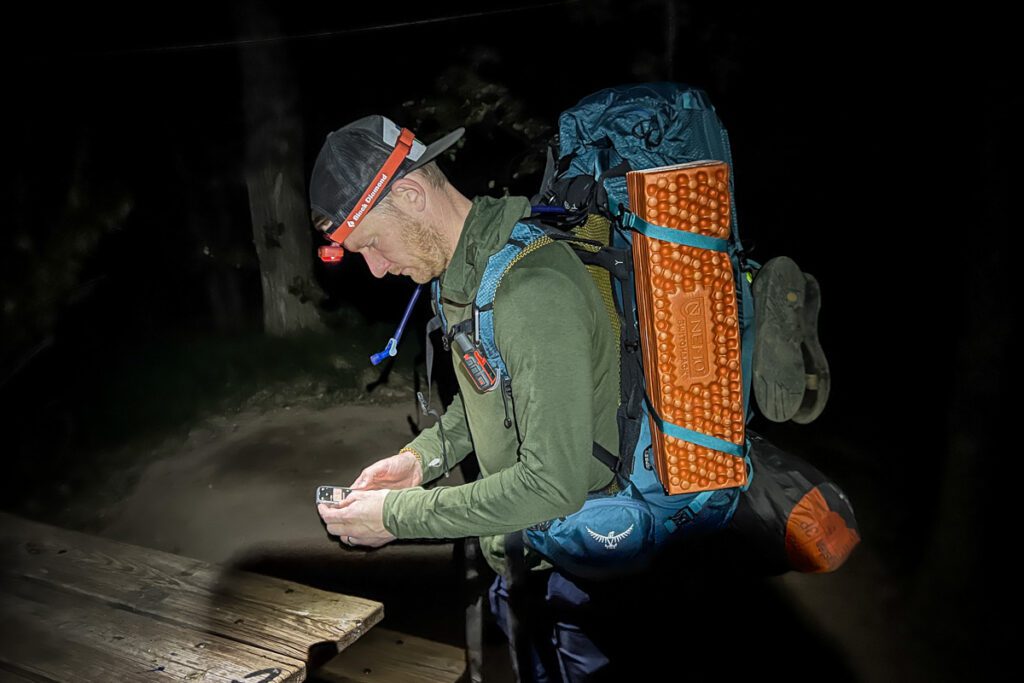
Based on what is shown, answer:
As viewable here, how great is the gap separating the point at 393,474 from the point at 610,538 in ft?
2.96

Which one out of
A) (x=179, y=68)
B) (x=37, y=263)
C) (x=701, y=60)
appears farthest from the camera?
(x=179, y=68)

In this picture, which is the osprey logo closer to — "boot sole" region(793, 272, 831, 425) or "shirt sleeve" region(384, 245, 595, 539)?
"shirt sleeve" region(384, 245, 595, 539)

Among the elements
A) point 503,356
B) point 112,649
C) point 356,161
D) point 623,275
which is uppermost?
point 356,161

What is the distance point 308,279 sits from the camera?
9.19 m

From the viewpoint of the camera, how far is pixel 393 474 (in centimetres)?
242

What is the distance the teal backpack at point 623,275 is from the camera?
1.85 m

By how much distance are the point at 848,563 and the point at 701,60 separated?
13.2 ft

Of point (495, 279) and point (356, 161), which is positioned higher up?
point (356, 161)

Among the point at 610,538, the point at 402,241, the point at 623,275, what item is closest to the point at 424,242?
the point at 402,241

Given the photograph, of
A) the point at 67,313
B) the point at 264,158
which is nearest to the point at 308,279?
the point at 264,158

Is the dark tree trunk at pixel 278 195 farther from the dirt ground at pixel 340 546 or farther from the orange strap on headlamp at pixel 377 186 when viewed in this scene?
the orange strap on headlamp at pixel 377 186

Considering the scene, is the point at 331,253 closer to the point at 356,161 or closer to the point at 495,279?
the point at 356,161

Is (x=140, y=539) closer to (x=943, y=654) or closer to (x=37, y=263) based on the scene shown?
(x=37, y=263)

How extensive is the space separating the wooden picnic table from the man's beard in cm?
151
